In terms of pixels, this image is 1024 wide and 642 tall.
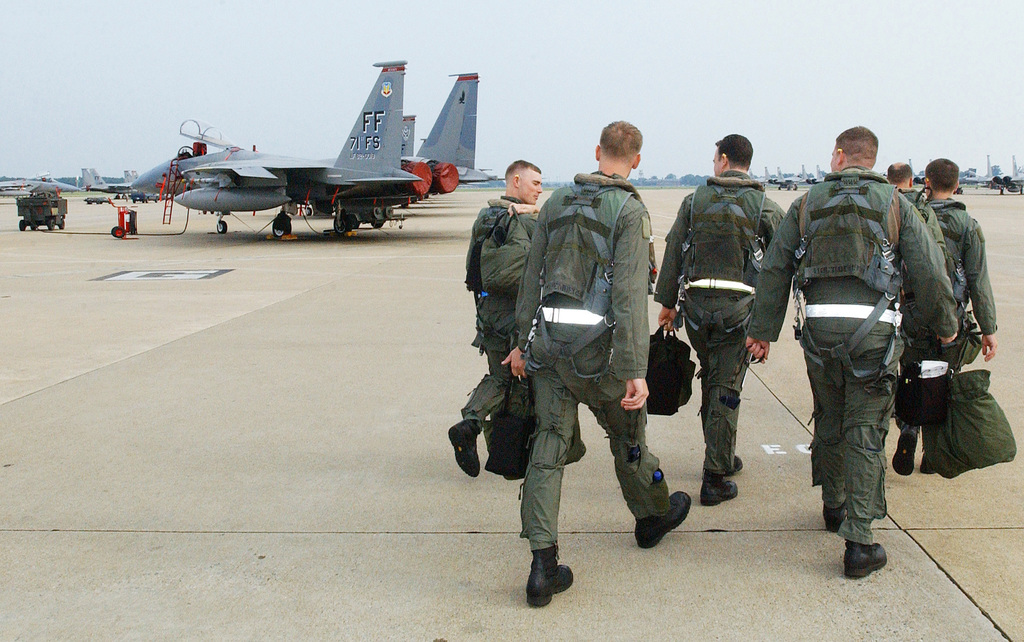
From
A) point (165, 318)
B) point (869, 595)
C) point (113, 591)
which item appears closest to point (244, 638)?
point (113, 591)

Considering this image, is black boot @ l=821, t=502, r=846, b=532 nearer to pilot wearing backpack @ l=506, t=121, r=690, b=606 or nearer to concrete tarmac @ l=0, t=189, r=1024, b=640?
concrete tarmac @ l=0, t=189, r=1024, b=640

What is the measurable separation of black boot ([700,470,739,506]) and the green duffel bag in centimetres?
104

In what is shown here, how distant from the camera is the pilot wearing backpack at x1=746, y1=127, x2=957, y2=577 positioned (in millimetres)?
3424

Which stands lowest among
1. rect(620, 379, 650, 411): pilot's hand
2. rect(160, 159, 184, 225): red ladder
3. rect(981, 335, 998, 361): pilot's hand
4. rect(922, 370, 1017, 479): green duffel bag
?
rect(922, 370, 1017, 479): green duffel bag

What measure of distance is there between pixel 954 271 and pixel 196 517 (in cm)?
428

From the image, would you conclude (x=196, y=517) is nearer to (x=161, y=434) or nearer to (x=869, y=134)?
(x=161, y=434)

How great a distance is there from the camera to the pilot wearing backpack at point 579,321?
325 cm

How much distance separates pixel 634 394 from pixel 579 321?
14.4 inches

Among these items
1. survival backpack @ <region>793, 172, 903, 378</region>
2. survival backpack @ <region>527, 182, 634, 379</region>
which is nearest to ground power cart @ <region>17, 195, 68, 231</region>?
survival backpack @ <region>527, 182, 634, 379</region>

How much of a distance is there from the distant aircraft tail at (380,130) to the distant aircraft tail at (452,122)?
7.62 m

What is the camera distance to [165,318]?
32.5 ft

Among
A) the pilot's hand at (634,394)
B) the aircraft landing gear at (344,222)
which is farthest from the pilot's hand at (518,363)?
the aircraft landing gear at (344,222)

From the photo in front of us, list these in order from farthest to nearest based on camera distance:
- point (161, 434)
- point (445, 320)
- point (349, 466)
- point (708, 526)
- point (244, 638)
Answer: point (445, 320) < point (161, 434) < point (349, 466) < point (708, 526) < point (244, 638)

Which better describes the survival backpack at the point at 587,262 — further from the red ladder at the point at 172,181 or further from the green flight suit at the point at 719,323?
the red ladder at the point at 172,181
